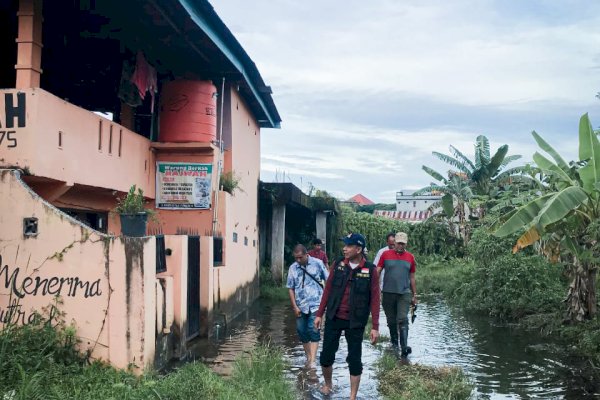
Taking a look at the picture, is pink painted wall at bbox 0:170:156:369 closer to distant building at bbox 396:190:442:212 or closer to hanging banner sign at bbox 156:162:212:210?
hanging banner sign at bbox 156:162:212:210

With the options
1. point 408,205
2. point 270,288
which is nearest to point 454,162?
point 270,288

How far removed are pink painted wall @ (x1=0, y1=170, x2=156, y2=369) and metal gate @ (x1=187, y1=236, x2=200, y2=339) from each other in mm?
3040

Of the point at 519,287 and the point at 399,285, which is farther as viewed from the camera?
the point at 519,287

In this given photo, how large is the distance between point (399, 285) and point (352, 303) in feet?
10.9

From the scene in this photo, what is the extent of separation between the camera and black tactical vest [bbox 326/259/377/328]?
7.49m

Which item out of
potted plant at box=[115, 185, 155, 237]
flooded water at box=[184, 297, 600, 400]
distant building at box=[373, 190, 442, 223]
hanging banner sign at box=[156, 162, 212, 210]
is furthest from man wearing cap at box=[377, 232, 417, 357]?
distant building at box=[373, 190, 442, 223]

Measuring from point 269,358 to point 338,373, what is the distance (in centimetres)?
162

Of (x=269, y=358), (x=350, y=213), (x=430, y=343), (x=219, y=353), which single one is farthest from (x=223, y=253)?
(x=350, y=213)

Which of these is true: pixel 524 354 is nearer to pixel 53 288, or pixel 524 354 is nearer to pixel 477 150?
pixel 53 288

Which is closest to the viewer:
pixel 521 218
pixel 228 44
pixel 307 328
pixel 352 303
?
pixel 352 303

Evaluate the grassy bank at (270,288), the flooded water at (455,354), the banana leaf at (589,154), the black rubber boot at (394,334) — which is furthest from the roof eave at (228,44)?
the banana leaf at (589,154)

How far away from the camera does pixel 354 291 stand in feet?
24.7

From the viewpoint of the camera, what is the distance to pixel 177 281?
32.1ft

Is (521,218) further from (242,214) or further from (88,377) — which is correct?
(88,377)
